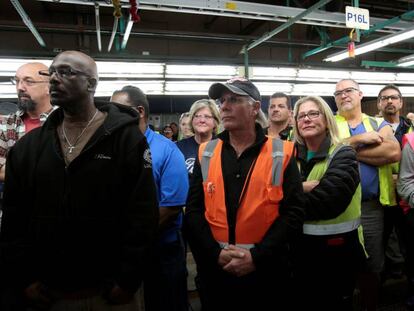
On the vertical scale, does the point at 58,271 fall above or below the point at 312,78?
below

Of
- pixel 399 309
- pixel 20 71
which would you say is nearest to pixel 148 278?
pixel 20 71

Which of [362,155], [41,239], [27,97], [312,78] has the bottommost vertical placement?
[41,239]

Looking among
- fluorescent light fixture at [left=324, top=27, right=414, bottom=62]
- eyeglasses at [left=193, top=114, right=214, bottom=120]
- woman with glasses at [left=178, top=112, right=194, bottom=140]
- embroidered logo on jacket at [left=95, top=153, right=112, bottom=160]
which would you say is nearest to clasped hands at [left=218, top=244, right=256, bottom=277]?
embroidered logo on jacket at [left=95, top=153, right=112, bottom=160]

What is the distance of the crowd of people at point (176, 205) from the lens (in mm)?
1430

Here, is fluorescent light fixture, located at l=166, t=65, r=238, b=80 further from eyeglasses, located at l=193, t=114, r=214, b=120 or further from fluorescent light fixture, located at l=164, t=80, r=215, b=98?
eyeglasses, located at l=193, t=114, r=214, b=120

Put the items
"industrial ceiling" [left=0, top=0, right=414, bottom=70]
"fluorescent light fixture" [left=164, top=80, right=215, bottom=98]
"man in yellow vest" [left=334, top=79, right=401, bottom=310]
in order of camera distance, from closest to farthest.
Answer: "man in yellow vest" [left=334, top=79, right=401, bottom=310] < "industrial ceiling" [left=0, top=0, right=414, bottom=70] < "fluorescent light fixture" [left=164, top=80, right=215, bottom=98]

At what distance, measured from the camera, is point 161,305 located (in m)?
1.99

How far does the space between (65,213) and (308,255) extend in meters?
1.50

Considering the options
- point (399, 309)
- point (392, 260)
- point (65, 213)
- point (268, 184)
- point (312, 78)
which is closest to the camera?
point (65, 213)

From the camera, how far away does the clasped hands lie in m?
1.64

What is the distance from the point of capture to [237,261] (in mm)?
1635

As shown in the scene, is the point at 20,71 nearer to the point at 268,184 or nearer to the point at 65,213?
the point at 65,213

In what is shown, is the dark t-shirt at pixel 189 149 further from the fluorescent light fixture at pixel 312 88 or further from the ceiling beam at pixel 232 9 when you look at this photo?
the fluorescent light fixture at pixel 312 88

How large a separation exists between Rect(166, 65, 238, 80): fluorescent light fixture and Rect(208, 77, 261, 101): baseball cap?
3.05m
